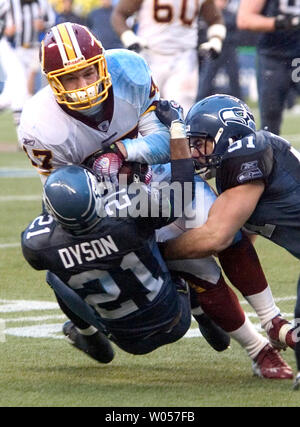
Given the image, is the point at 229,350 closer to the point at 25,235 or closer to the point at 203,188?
the point at 203,188

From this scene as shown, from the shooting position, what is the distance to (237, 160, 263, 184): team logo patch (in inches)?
136

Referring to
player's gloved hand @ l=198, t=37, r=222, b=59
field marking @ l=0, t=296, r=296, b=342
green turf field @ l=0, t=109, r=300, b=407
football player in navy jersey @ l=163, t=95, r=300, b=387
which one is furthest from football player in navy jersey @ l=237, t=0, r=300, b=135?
football player in navy jersey @ l=163, t=95, r=300, b=387

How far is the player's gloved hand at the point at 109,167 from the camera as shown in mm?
3641

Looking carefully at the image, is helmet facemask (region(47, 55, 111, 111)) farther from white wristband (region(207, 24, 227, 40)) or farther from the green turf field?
white wristband (region(207, 24, 227, 40))

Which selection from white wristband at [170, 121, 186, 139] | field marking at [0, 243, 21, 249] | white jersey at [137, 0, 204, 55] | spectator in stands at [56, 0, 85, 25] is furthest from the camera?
spectator in stands at [56, 0, 85, 25]

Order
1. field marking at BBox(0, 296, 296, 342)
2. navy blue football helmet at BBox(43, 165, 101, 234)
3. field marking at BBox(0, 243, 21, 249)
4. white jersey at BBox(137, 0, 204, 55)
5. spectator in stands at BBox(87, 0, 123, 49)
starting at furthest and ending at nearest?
spectator in stands at BBox(87, 0, 123, 49)
white jersey at BBox(137, 0, 204, 55)
field marking at BBox(0, 243, 21, 249)
field marking at BBox(0, 296, 296, 342)
navy blue football helmet at BBox(43, 165, 101, 234)

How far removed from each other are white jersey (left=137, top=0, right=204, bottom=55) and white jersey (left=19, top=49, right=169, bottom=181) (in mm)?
3846

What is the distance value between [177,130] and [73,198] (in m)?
0.52

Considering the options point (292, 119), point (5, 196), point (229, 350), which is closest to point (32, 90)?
point (292, 119)

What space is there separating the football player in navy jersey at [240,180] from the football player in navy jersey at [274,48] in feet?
9.93

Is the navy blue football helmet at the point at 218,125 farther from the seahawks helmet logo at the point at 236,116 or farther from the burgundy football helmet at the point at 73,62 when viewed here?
the burgundy football helmet at the point at 73,62

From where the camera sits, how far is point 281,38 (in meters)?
6.79

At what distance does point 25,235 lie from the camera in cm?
347

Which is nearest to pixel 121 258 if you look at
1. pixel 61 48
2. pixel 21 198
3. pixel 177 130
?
pixel 177 130
